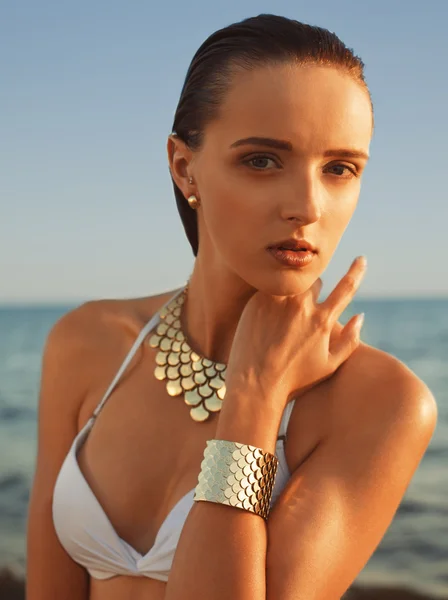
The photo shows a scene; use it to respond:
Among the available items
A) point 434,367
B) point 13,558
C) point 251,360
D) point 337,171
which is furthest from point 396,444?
point 434,367

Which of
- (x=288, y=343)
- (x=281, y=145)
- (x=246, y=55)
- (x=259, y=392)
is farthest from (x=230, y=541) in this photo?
(x=246, y=55)

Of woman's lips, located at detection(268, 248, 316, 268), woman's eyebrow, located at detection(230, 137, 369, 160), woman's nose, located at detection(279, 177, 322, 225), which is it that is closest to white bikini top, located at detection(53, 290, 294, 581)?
woman's lips, located at detection(268, 248, 316, 268)

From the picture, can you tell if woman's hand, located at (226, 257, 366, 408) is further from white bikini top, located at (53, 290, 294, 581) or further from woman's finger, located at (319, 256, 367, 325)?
white bikini top, located at (53, 290, 294, 581)

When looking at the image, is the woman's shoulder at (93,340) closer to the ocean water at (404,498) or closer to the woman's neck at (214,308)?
the woman's neck at (214,308)

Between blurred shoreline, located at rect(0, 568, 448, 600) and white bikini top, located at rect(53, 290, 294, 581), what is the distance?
468 cm

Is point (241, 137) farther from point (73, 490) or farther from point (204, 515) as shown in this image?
point (73, 490)

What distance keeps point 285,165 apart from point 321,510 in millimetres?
720

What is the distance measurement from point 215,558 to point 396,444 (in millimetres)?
462

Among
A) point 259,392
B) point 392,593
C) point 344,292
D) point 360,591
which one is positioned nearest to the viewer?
point 259,392

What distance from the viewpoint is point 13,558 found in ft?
27.5

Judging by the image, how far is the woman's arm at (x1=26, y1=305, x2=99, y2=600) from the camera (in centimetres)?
242

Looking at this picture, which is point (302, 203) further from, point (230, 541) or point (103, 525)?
point (103, 525)

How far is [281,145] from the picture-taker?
6.03 feet

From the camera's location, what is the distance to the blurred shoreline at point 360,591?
265 inches
